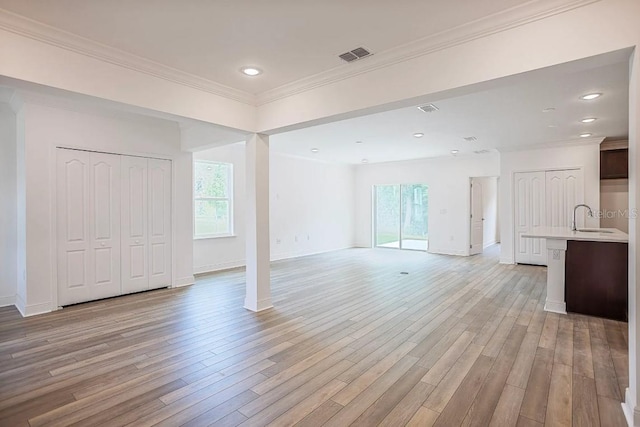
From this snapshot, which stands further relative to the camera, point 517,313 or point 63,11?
point 517,313

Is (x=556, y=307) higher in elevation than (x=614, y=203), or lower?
lower

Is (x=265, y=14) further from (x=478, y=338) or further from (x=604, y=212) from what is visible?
(x=604, y=212)

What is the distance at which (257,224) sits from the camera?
166 inches

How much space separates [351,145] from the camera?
730 centimetres

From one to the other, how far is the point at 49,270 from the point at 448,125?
615 centimetres

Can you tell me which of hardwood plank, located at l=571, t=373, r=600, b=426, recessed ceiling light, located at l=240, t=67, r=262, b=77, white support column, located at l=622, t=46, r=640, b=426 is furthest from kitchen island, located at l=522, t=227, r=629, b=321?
recessed ceiling light, located at l=240, t=67, r=262, b=77

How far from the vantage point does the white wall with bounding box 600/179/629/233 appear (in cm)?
671

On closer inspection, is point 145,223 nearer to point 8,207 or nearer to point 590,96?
point 8,207

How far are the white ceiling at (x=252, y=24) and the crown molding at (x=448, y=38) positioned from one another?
0.05 metres

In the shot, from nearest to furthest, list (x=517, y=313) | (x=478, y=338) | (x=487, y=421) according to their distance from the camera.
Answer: (x=487, y=421), (x=478, y=338), (x=517, y=313)

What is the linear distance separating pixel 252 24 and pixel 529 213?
7229mm

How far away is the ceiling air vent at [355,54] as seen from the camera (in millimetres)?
2842

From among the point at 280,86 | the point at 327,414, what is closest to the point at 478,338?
the point at 327,414

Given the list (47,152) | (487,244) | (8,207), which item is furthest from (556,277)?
(8,207)
